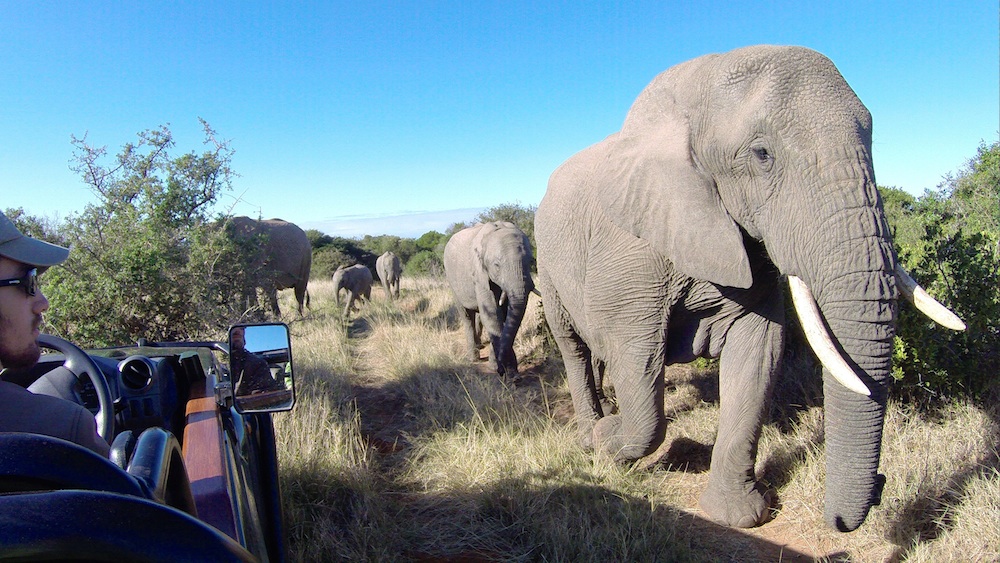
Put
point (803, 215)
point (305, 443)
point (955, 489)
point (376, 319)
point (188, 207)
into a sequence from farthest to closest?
point (376, 319), point (188, 207), point (305, 443), point (955, 489), point (803, 215)

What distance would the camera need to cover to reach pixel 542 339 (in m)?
8.09

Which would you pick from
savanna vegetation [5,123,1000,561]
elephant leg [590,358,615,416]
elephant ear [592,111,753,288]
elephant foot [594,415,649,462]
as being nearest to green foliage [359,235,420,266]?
savanna vegetation [5,123,1000,561]

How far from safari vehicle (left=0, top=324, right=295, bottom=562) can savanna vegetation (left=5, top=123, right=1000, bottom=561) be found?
142 centimetres

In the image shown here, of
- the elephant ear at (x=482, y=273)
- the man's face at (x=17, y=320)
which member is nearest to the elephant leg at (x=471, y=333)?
the elephant ear at (x=482, y=273)

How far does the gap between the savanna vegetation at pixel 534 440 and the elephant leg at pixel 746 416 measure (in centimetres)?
12

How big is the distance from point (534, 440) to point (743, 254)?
2212mm

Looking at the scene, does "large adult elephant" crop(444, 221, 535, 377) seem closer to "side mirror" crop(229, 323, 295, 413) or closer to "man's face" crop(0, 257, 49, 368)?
"side mirror" crop(229, 323, 295, 413)

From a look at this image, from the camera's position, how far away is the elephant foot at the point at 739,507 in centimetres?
336

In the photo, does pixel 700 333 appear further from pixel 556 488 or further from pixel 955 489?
pixel 955 489

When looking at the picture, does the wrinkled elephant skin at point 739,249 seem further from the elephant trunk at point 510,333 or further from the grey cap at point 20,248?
the elephant trunk at point 510,333

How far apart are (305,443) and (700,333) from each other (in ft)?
9.37

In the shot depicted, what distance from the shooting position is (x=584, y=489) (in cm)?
365

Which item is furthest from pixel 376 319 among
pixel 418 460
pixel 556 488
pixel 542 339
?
pixel 556 488

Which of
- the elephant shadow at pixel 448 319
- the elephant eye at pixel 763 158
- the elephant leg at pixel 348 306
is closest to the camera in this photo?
the elephant eye at pixel 763 158
